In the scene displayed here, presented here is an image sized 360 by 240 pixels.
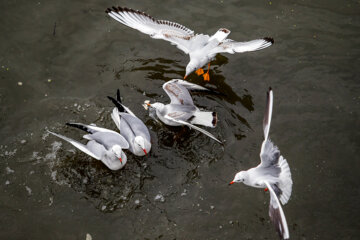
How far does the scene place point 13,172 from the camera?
14.4 feet

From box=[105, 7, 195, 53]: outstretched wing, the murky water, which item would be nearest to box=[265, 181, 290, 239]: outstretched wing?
the murky water

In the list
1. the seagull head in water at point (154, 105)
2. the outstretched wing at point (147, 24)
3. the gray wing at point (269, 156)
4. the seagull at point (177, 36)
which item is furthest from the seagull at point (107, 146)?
the gray wing at point (269, 156)

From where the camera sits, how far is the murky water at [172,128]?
13.5ft

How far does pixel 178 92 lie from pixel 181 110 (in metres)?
0.29

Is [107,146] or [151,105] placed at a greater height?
[151,105]

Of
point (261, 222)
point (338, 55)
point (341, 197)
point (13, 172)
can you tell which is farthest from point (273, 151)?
point (13, 172)

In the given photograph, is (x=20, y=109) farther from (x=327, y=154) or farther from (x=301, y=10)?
(x=301, y=10)

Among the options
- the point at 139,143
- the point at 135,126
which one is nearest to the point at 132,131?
the point at 135,126

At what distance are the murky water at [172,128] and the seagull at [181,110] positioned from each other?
0.33 meters

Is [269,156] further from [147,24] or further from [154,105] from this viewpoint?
[147,24]

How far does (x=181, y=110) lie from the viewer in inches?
176

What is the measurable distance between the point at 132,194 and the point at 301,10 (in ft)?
15.1

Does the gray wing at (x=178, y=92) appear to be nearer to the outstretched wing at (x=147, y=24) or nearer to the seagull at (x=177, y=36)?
Answer: the seagull at (x=177, y=36)

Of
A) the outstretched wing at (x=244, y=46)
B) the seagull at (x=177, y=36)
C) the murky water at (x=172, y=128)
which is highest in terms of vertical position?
the outstretched wing at (x=244, y=46)
